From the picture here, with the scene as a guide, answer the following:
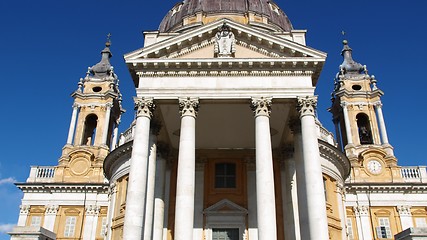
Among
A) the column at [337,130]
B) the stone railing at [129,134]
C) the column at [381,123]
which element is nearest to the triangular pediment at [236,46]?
the stone railing at [129,134]

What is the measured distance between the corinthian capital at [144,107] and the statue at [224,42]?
3849 millimetres

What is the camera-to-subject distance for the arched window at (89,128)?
4212cm

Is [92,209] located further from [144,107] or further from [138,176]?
[138,176]

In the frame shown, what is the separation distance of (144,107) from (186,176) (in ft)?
12.8

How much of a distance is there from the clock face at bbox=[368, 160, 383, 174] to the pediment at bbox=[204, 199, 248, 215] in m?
18.4

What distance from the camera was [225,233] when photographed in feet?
76.2

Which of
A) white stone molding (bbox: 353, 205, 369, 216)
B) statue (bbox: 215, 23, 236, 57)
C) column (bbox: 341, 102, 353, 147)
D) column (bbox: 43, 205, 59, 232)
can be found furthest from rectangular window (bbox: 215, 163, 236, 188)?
column (bbox: 341, 102, 353, 147)

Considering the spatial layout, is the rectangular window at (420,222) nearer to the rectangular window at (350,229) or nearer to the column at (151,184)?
the rectangular window at (350,229)

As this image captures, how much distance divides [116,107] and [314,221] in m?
30.8

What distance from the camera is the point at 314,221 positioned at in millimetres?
17172

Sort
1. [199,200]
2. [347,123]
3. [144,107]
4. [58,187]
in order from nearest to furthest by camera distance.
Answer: [144,107] → [199,200] → [58,187] → [347,123]

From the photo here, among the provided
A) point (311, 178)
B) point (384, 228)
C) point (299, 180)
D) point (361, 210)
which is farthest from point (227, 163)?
point (384, 228)

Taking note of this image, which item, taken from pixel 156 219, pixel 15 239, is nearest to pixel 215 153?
pixel 156 219

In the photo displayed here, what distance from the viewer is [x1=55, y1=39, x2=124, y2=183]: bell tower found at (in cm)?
3834
